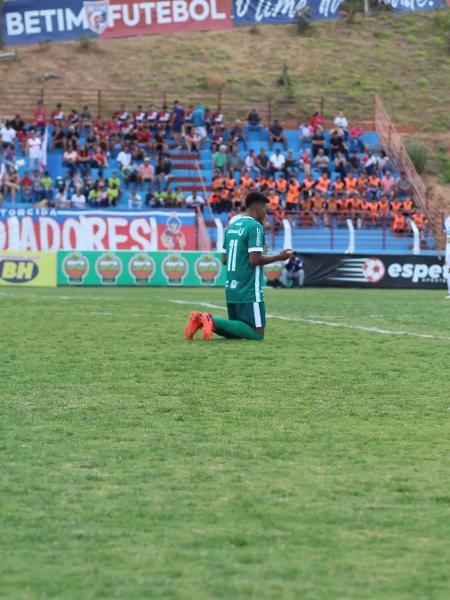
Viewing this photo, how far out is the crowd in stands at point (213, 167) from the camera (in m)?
41.6

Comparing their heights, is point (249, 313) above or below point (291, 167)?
below

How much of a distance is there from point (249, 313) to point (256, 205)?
1223 millimetres

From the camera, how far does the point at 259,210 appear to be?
1436 cm

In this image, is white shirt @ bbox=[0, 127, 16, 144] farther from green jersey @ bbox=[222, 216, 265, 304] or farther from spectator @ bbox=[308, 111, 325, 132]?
green jersey @ bbox=[222, 216, 265, 304]

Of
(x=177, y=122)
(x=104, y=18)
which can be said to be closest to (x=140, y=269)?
(x=177, y=122)

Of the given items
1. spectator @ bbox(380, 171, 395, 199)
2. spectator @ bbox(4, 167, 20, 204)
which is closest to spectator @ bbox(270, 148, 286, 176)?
spectator @ bbox(380, 171, 395, 199)

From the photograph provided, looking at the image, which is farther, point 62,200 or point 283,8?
point 283,8

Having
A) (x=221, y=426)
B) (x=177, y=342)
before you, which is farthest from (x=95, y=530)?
(x=177, y=342)

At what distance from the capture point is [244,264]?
14.2 meters

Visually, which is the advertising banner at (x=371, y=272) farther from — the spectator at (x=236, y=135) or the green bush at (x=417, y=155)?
the green bush at (x=417, y=155)

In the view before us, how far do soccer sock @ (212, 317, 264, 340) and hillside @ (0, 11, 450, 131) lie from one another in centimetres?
4191

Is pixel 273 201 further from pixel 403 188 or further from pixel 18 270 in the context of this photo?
pixel 18 270

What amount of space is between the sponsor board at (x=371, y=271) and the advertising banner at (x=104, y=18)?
753 inches

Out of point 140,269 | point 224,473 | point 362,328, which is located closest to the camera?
point 224,473
